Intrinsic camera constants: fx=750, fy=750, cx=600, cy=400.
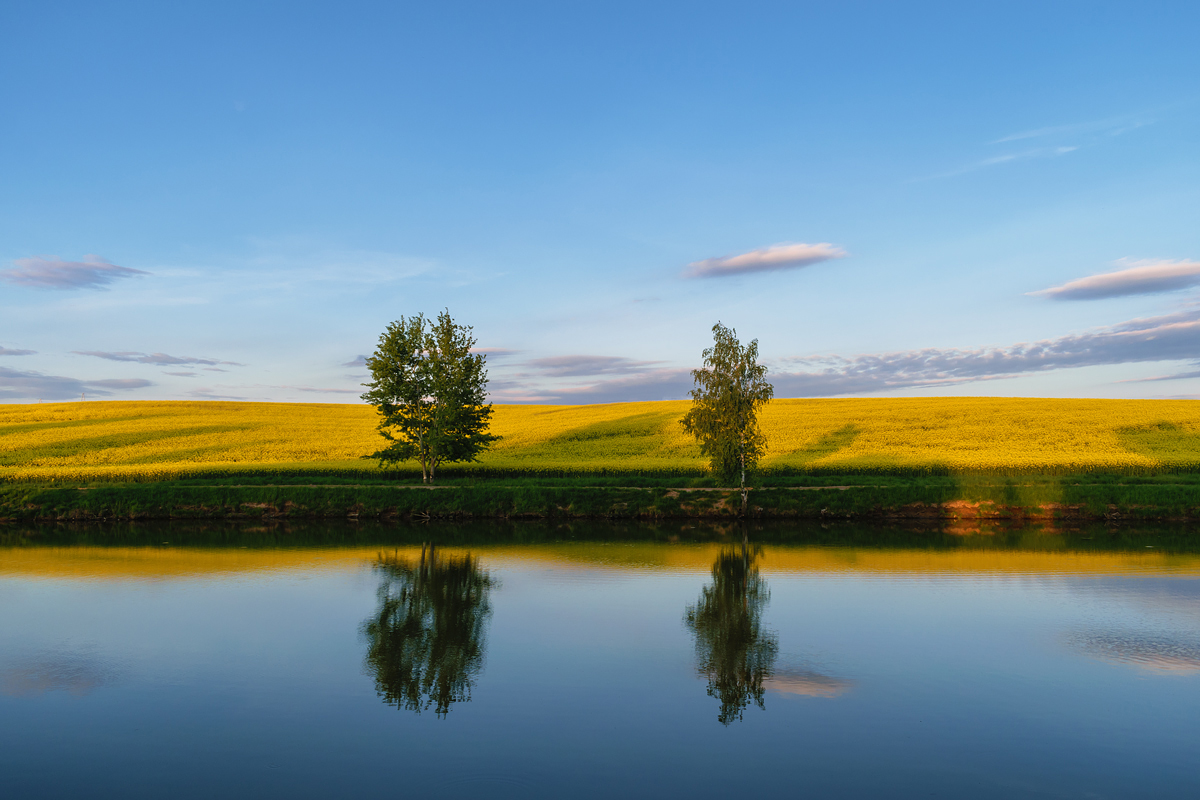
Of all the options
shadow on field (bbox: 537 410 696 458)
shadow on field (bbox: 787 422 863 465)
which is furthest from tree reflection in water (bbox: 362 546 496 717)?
shadow on field (bbox: 537 410 696 458)

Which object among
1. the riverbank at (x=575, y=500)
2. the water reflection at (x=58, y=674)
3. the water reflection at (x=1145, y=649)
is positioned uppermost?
the riverbank at (x=575, y=500)

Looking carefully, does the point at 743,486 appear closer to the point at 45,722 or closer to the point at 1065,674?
the point at 1065,674

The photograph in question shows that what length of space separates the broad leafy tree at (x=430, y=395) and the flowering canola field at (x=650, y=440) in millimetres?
3027

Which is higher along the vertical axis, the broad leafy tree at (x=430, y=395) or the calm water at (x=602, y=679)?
the broad leafy tree at (x=430, y=395)

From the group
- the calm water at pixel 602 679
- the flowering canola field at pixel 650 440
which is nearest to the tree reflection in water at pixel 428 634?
the calm water at pixel 602 679

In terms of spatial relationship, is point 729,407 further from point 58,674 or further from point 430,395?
point 58,674

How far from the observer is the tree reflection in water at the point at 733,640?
10.5 metres

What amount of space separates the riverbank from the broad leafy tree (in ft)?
13.0

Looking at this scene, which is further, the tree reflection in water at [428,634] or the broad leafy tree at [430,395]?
the broad leafy tree at [430,395]

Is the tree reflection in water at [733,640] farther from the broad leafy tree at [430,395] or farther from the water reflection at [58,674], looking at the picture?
the broad leafy tree at [430,395]

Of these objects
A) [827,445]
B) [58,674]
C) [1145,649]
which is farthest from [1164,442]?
[58,674]

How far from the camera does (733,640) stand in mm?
13117

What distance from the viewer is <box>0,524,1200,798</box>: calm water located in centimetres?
804

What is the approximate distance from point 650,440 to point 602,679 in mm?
40230
